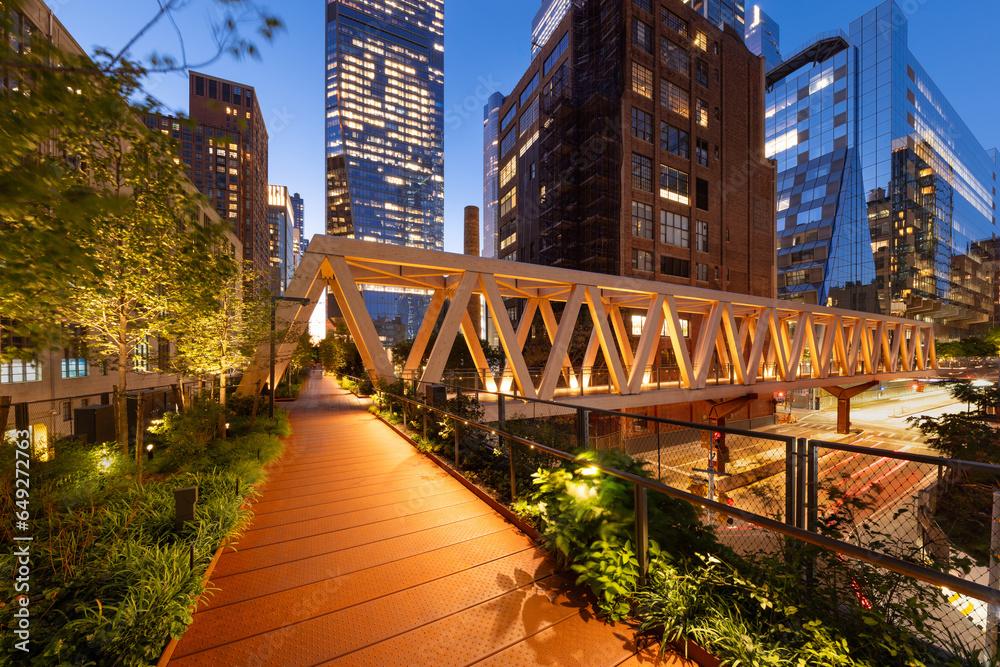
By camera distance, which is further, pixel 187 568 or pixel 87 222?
pixel 187 568

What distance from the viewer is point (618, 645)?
285 centimetres

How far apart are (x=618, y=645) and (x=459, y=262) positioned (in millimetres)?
11483

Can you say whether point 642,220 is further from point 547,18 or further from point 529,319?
point 547,18

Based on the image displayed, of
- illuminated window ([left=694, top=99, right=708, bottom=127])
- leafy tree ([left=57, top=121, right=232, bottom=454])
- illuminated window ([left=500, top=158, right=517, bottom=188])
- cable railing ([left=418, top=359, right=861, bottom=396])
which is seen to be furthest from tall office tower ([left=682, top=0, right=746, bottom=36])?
leafy tree ([left=57, top=121, right=232, bottom=454])

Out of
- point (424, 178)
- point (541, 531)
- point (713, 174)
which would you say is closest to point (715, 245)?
point (713, 174)

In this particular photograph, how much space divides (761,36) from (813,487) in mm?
143590

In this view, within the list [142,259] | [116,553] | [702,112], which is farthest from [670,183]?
[116,553]

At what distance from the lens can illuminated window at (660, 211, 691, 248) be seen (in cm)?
3325

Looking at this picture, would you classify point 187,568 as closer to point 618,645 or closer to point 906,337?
point 618,645

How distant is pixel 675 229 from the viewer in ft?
112

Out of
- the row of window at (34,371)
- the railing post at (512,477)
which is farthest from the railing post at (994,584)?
the row of window at (34,371)

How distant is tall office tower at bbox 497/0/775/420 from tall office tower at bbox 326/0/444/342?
82.3m

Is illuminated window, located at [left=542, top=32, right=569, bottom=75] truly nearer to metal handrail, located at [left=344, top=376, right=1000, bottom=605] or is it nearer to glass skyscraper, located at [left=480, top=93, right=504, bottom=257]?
metal handrail, located at [left=344, top=376, right=1000, bottom=605]

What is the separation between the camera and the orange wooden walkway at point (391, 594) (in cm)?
278
